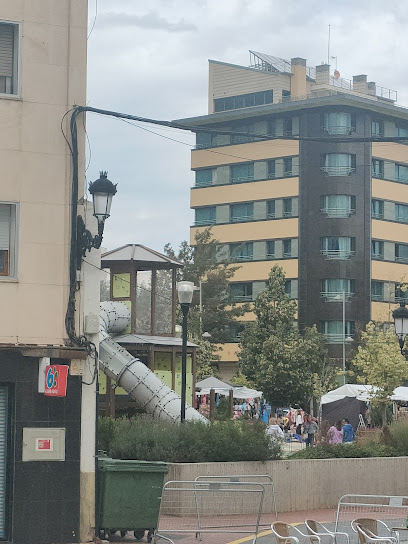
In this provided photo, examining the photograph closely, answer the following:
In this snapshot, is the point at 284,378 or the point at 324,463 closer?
the point at 324,463

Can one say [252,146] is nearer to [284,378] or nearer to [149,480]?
[284,378]

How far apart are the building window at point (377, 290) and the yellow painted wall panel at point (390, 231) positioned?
12.2 feet

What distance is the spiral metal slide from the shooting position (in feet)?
104

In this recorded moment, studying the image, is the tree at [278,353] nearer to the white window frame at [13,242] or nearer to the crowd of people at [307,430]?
the crowd of people at [307,430]

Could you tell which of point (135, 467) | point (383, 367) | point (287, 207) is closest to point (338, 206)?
point (287, 207)

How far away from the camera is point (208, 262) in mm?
87312

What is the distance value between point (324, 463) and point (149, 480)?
7.13m

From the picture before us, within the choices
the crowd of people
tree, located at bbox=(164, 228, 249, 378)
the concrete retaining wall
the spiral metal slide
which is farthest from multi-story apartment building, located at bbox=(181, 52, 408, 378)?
the concrete retaining wall

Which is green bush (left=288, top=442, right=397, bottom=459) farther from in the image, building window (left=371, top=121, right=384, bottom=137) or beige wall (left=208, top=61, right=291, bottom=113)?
beige wall (left=208, top=61, right=291, bottom=113)

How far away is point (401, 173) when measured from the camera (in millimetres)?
97625

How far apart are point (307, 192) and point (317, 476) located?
70.5 meters

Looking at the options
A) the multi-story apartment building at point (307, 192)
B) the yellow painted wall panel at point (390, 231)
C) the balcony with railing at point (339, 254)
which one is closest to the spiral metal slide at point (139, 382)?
the multi-story apartment building at point (307, 192)

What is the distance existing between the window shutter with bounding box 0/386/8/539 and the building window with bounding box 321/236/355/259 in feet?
248

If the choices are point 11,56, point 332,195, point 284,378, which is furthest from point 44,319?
point 332,195
